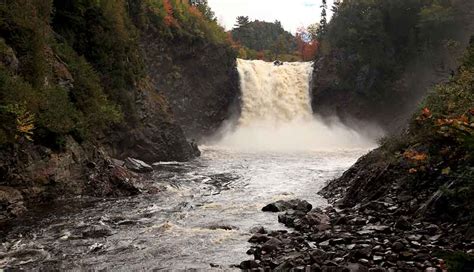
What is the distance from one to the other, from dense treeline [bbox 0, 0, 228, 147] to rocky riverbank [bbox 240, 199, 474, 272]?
784cm

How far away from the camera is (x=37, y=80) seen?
14594mm

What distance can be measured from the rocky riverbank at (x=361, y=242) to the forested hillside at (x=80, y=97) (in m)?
7.10

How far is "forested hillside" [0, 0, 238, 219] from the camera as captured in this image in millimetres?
12508

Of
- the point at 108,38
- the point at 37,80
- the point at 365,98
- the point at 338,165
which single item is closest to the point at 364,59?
the point at 365,98

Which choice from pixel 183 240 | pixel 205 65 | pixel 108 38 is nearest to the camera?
pixel 183 240

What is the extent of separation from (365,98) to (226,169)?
2483cm

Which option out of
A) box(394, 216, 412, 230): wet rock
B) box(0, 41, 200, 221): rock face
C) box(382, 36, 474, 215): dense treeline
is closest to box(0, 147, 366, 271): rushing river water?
box(0, 41, 200, 221): rock face

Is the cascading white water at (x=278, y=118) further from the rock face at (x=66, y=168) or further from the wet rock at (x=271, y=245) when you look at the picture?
the wet rock at (x=271, y=245)

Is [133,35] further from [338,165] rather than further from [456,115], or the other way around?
[456,115]

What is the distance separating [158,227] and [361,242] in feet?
17.5

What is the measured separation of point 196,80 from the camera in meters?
41.8

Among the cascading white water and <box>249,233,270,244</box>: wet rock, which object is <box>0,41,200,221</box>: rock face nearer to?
<box>249,233,270,244</box>: wet rock

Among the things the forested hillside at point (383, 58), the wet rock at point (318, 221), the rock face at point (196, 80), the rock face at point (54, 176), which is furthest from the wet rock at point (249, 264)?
the forested hillside at point (383, 58)

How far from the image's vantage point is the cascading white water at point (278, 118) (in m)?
40.9
